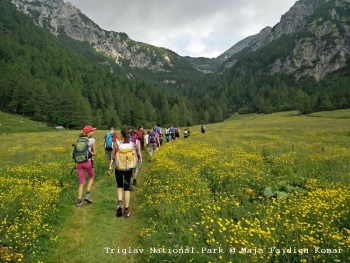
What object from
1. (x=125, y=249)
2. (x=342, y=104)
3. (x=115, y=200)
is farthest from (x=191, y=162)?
(x=342, y=104)

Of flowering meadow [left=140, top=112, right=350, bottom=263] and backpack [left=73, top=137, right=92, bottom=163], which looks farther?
backpack [left=73, top=137, right=92, bottom=163]

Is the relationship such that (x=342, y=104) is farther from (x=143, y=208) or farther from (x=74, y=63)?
(x=74, y=63)

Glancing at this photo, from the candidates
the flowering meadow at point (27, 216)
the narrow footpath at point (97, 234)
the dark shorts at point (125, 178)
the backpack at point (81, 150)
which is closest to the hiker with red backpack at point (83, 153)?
the backpack at point (81, 150)

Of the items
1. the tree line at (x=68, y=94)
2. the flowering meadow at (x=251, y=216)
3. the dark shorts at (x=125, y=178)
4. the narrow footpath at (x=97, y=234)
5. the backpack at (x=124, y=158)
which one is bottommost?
the narrow footpath at (x=97, y=234)

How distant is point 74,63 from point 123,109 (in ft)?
278

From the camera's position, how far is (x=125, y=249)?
6387 millimetres

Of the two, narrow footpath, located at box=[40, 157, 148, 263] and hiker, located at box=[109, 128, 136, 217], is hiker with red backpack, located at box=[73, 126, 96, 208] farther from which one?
hiker, located at box=[109, 128, 136, 217]

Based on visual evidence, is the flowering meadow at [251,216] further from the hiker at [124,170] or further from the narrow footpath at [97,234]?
the hiker at [124,170]

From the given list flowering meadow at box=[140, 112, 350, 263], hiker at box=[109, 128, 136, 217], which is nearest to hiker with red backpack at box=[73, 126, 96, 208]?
hiker at box=[109, 128, 136, 217]

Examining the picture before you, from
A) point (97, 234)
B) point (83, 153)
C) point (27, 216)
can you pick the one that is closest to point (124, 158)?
point (83, 153)

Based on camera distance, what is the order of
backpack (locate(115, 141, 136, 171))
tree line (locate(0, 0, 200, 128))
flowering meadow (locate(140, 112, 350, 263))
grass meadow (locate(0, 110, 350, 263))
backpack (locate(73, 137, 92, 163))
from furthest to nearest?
tree line (locate(0, 0, 200, 128)) → backpack (locate(73, 137, 92, 163)) → backpack (locate(115, 141, 136, 171)) → grass meadow (locate(0, 110, 350, 263)) → flowering meadow (locate(140, 112, 350, 263))

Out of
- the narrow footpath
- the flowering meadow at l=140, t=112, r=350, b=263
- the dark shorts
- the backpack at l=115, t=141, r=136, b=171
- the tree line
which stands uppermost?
the tree line

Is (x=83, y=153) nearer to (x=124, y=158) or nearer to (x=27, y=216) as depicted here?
(x=124, y=158)

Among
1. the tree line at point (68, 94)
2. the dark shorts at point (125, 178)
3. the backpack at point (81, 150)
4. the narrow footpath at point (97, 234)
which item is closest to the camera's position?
the narrow footpath at point (97, 234)
